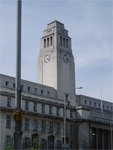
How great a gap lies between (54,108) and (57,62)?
17093 mm

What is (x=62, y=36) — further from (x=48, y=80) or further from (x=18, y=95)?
(x=18, y=95)

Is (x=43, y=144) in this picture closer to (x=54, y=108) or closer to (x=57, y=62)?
(x=54, y=108)

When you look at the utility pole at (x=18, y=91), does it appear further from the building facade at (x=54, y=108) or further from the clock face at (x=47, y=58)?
the clock face at (x=47, y=58)

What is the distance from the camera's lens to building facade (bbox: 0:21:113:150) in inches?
3391

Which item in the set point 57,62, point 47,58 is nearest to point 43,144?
point 57,62

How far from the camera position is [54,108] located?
9719 centimetres

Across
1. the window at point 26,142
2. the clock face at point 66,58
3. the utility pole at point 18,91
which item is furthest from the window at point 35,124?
the utility pole at point 18,91

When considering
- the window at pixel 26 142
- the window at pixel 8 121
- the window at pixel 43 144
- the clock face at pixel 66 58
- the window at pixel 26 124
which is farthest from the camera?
the clock face at pixel 66 58

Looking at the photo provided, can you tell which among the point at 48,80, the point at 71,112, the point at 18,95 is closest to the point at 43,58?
the point at 48,80

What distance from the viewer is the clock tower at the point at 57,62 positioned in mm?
109062

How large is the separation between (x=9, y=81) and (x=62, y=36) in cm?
2879

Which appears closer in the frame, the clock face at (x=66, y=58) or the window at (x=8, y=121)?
the window at (x=8, y=121)

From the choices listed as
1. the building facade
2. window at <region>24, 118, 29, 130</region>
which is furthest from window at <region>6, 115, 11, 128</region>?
window at <region>24, 118, 29, 130</region>

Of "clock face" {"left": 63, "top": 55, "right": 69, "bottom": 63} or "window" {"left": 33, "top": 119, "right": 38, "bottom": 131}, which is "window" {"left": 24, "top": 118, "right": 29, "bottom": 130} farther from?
"clock face" {"left": 63, "top": 55, "right": 69, "bottom": 63}
